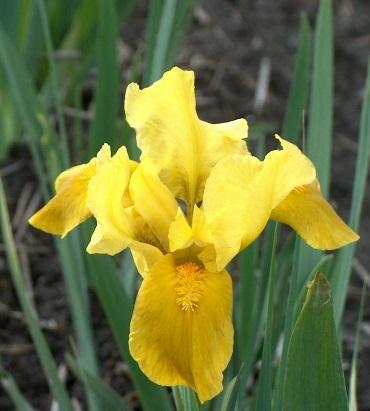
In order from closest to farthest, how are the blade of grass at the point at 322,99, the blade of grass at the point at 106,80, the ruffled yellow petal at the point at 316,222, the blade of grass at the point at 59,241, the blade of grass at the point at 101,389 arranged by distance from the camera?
the ruffled yellow petal at the point at 316,222, the blade of grass at the point at 101,389, the blade of grass at the point at 322,99, the blade of grass at the point at 59,241, the blade of grass at the point at 106,80

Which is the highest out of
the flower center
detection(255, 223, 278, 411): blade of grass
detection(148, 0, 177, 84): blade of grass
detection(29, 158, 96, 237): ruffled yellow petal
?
detection(148, 0, 177, 84): blade of grass

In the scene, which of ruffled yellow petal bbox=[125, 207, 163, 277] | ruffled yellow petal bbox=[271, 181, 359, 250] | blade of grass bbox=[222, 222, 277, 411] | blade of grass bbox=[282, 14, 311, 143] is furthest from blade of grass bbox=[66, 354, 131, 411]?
blade of grass bbox=[282, 14, 311, 143]

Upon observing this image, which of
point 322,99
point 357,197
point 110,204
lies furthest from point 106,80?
point 110,204

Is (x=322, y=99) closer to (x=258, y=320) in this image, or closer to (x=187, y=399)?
(x=258, y=320)

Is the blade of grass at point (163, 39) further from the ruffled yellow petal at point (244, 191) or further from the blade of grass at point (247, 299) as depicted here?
the ruffled yellow petal at point (244, 191)

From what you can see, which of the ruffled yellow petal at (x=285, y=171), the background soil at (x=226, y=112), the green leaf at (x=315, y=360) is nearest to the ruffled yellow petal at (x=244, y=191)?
the ruffled yellow petal at (x=285, y=171)

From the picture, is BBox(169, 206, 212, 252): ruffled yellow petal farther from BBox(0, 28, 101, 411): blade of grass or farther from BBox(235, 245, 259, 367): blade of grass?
BBox(0, 28, 101, 411): blade of grass
